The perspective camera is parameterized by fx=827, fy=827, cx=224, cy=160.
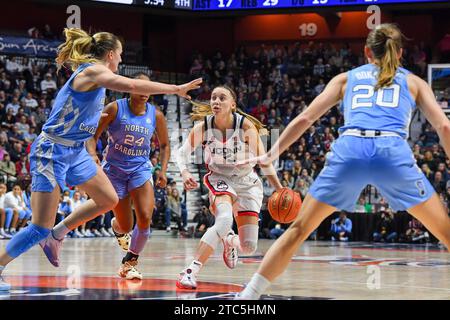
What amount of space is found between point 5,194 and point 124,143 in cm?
953

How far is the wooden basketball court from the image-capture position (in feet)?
22.4

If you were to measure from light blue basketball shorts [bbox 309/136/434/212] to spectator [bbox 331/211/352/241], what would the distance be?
1282 centimetres

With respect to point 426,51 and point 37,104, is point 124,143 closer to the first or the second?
point 37,104

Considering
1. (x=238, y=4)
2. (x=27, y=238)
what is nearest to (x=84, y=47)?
(x=27, y=238)

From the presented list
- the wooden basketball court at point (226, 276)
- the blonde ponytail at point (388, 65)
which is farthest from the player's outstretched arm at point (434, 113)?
the wooden basketball court at point (226, 276)

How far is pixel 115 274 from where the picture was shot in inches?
340

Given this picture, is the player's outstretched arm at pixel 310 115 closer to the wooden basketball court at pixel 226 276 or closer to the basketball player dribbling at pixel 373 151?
the basketball player dribbling at pixel 373 151

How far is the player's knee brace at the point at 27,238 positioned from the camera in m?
6.52

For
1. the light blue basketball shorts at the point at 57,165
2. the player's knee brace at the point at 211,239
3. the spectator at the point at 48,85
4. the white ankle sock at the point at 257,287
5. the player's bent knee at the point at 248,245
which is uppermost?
the spectator at the point at 48,85

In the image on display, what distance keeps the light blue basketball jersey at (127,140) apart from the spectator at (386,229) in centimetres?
1015

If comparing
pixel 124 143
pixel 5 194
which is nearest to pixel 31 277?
pixel 124 143

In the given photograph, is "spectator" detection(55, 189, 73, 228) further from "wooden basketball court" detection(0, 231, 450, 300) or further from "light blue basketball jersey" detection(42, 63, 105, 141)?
"light blue basketball jersey" detection(42, 63, 105, 141)

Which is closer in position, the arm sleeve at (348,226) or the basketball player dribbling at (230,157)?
the basketball player dribbling at (230,157)

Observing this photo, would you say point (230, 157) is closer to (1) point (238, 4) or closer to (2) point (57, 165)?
(2) point (57, 165)
